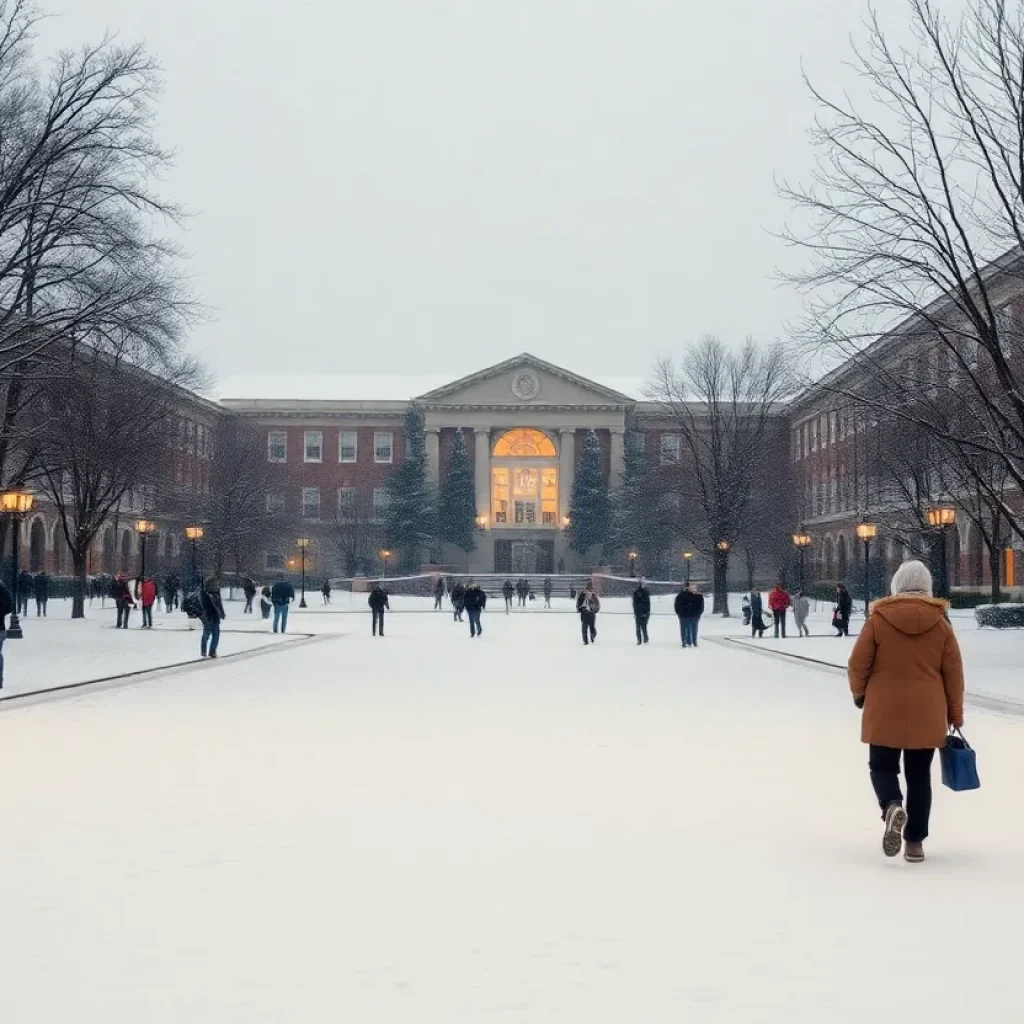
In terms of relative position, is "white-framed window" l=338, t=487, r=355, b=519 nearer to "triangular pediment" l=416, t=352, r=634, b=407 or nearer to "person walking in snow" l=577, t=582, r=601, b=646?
"triangular pediment" l=416, t=352, r=634, b=407

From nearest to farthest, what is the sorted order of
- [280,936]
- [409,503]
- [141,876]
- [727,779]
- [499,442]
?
1. [280,936]
2. [141,876]
3. [727,779]
4. [409,503]
5. [499,442]

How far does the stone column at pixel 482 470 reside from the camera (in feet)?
314

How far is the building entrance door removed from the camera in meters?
95.4

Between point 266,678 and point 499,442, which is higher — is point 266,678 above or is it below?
below

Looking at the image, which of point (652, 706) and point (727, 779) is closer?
point (727, 779)

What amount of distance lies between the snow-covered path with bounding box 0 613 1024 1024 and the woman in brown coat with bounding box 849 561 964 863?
12.9 inches

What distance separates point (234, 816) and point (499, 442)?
291ft

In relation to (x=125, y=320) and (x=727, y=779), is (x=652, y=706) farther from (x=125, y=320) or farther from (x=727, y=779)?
(x=125, y=320)

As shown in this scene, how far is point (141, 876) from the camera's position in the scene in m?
7.28

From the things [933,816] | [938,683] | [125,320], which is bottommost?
[933,816]

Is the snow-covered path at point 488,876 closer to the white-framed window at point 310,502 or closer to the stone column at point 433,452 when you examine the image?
the stone column at point 433,452

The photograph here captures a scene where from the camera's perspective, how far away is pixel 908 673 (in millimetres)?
7621

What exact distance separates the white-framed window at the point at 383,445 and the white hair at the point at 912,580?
302 feet


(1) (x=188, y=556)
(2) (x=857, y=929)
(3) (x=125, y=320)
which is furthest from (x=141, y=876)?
(1) (x=188, y=556)
